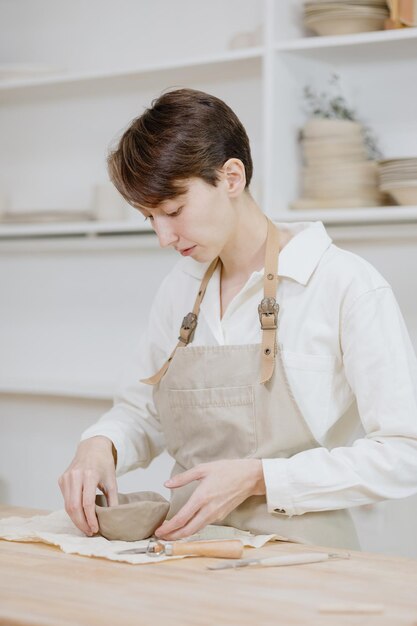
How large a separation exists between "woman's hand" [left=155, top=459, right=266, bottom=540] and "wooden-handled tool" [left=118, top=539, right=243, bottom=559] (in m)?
0.11

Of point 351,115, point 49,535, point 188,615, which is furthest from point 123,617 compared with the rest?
point 351,115

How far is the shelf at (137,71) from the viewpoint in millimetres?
2850

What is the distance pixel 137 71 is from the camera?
3010 millimetres

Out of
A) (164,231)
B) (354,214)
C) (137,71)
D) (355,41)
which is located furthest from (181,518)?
(137,71)

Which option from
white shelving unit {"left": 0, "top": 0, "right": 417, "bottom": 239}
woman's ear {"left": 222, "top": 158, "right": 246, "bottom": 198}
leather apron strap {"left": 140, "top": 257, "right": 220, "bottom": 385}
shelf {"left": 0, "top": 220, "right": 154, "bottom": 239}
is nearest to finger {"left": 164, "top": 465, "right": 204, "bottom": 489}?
leather apron strap {"left": 140, "top": 257, "right": 220, "bottom": 385}

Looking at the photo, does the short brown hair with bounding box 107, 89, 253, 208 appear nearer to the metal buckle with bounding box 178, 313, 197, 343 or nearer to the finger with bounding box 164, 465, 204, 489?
the metal buckle with bounding box 178, 313, 197, 343

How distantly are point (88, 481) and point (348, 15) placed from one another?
1637 mm

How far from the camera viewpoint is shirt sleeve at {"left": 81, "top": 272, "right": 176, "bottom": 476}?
2.07 m

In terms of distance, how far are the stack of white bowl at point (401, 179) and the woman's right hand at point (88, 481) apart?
1176 millimetres

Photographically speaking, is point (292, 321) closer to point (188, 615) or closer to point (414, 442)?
point (414, 442)

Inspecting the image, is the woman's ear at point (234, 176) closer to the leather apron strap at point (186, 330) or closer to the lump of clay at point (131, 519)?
the leather apron strap at point (186, 330)

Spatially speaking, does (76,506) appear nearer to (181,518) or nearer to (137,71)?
(181,518)

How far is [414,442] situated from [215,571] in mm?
506

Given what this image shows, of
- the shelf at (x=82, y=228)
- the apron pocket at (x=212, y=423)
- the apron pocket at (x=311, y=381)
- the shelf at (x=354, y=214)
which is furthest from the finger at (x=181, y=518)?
the shelf at (x=82, y=228)
